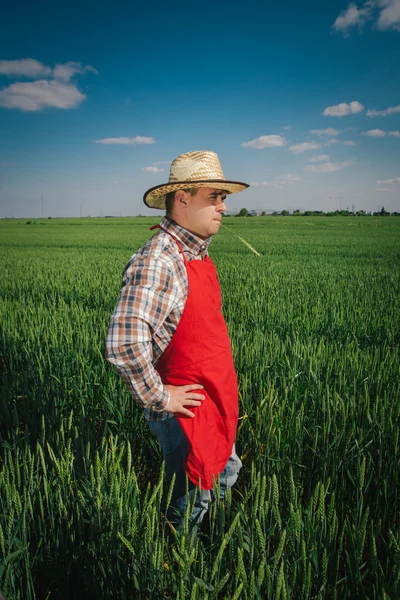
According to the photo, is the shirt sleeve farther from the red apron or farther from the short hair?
the short hair

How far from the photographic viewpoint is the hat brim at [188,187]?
128 centimetres

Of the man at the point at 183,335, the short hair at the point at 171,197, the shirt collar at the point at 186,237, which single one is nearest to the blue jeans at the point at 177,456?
the man at the point at 183,335

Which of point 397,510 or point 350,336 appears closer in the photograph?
point 397,510

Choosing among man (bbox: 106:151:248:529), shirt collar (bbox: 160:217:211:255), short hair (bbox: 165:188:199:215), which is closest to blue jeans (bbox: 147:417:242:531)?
man (bbox: 106:151:248:529)

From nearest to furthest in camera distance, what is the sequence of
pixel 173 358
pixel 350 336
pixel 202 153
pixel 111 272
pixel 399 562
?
pixel 399 562 → pixel 173 358 → pixel 202 153 → pixel 350 336 → pixel 111 272

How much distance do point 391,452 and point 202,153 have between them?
1.66 m

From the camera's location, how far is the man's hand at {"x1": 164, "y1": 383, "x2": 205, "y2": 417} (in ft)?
3.91

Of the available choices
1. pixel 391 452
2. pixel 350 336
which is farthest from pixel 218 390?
pixel 350 336

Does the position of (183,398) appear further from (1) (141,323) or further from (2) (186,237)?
(2) (186,237)

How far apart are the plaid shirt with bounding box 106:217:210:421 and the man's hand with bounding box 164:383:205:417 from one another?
35 mm

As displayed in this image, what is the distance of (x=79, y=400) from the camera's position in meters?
2.33

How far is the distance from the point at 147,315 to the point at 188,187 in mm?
538

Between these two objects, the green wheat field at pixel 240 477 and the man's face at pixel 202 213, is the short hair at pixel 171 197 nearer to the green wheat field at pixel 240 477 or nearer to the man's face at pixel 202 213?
the man's face at pixel 202 213

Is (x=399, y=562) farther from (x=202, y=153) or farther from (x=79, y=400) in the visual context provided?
(x=79, y=400)
